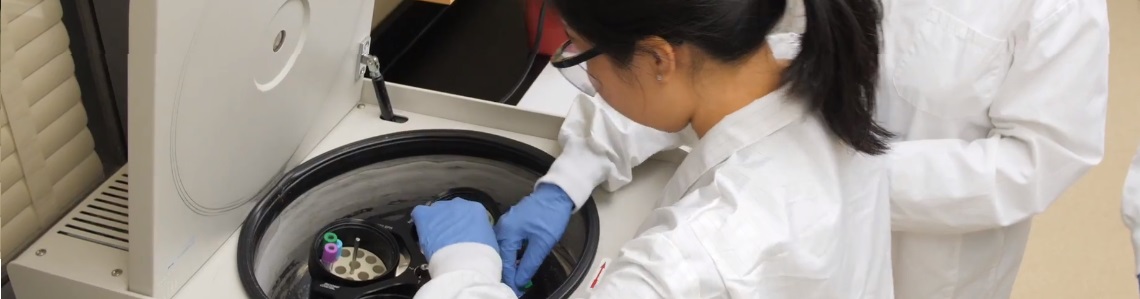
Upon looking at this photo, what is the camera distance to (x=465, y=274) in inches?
43.6

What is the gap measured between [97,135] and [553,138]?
65 cm

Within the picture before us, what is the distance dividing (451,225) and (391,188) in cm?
27

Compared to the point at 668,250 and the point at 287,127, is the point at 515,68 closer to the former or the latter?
the point at 287,127

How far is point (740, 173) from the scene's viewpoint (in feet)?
3.17

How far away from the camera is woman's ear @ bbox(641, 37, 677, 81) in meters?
0.91

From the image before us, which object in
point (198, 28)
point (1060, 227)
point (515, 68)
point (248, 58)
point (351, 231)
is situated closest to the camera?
point (198, 28)

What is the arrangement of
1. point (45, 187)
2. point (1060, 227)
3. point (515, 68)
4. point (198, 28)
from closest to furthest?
point (198, 28) → point (45, 187) → point (515, 68) → point (1060, 227)

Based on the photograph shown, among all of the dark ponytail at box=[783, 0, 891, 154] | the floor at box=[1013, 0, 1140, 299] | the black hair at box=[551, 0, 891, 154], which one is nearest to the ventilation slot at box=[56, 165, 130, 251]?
the black hair at box=[551, 0, 891, 154]

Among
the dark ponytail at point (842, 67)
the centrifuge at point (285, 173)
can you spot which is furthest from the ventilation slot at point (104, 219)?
the dark ponytail at point (842, 67)

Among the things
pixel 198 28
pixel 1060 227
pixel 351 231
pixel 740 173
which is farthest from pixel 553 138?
pixel 1060 227

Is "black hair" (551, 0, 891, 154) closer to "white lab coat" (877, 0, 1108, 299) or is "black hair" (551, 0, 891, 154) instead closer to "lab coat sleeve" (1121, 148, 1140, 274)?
"white lab coat" (877, 0, 1108, 299)

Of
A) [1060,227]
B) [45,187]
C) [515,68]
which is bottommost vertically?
[1060,227]

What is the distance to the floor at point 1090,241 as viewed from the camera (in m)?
2.44

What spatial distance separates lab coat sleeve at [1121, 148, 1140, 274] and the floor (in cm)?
131
